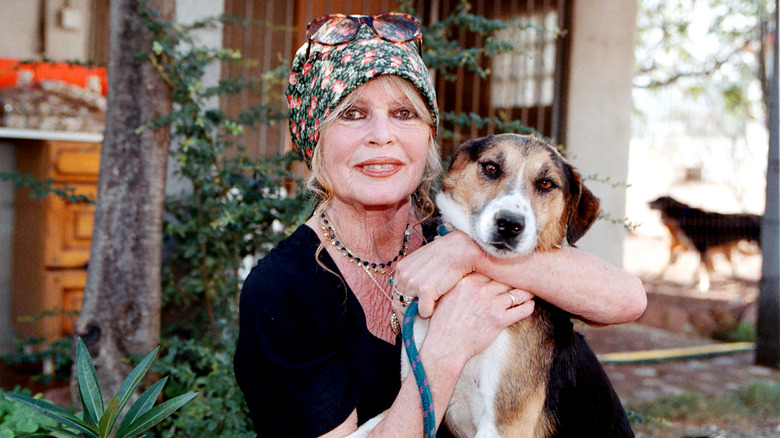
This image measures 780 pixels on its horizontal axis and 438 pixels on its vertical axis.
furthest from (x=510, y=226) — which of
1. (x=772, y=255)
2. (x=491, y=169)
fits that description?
(x=772, y=255)

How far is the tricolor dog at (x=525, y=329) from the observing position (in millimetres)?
1833

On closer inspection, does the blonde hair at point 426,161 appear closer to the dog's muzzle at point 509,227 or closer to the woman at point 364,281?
the woman at point 364,281

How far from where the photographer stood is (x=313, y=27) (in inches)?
78.1

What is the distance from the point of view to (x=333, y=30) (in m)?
1.92

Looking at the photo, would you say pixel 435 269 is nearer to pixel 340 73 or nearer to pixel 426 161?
pixel 426 161

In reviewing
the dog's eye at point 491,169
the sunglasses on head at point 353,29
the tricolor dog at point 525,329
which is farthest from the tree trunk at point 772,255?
the sunglasses on head at point 353,29

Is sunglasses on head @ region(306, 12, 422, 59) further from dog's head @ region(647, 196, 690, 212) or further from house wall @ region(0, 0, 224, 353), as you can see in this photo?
dog's head @ region(647, 196, 690, 212)

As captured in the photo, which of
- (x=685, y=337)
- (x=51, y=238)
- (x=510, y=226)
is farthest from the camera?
(x=685, y=337)

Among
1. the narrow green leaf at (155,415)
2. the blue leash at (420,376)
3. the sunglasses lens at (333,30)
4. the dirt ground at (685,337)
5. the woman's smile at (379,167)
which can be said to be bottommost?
the dirt ground at (685,337)

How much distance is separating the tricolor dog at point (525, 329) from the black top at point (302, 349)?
14 centimetres

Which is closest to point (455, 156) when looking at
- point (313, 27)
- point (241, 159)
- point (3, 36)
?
point (313, 27)

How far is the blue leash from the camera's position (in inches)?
66.1

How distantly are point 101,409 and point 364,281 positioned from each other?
83cm

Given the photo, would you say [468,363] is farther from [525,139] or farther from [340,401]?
[525,139]
